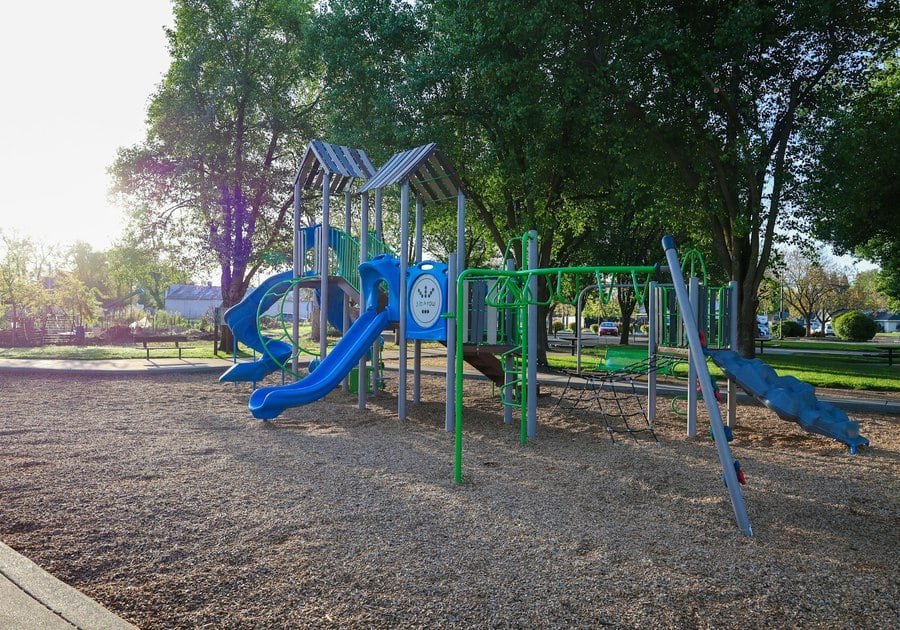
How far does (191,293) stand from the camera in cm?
9262

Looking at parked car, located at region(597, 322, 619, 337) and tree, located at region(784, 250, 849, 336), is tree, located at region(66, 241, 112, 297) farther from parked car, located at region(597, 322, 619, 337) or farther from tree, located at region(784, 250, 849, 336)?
tree, located at region(784, 250, 849, 336)

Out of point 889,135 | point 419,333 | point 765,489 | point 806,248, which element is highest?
point 889,135

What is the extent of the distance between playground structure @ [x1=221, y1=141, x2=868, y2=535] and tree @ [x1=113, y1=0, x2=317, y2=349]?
1195 cm

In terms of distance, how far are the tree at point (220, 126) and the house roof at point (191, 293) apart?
7007cm

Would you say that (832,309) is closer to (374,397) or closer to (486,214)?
(486,214)

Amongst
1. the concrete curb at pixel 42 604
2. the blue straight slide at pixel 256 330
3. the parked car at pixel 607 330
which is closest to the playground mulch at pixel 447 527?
the concrete curb at pixel 42 604

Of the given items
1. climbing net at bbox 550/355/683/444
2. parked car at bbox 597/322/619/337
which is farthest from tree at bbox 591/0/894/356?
parked car at bbox 597/322/619/337

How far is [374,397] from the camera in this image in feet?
39.9

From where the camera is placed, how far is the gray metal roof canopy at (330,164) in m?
11.4

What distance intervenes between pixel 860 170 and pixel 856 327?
37.5m

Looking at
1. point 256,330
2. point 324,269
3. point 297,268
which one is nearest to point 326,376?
point 324,269

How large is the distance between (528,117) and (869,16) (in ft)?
23.1

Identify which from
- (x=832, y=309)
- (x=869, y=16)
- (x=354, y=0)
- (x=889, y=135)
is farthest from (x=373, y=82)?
(x=832, y=309)

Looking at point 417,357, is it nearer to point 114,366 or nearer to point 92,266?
point 114,366
